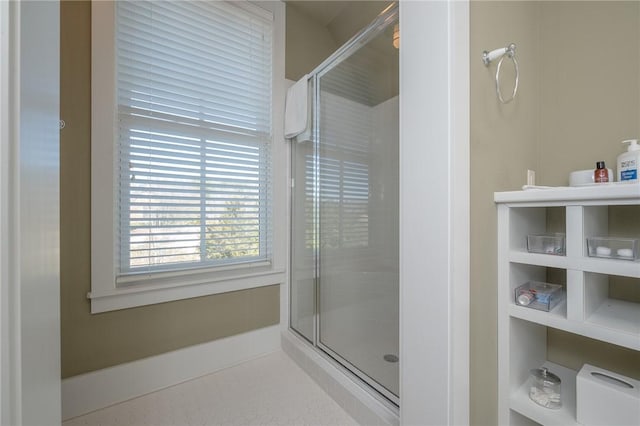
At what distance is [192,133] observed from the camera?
156 centimetres

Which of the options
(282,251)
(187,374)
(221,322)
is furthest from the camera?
(282,251)

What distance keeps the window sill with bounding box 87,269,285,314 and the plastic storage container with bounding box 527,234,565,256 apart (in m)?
1.40

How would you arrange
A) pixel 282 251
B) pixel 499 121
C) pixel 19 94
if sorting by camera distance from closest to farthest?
pixel 19 94, pixel 499 121, pixel 282 251

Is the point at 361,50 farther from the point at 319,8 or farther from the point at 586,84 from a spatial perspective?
the point at 586,84

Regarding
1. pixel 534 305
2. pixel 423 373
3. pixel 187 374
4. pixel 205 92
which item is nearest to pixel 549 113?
pixel 534 305

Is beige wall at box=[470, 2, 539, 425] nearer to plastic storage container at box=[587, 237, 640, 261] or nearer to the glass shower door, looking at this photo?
plastic storage container at box=[587, 237, 640, 261]

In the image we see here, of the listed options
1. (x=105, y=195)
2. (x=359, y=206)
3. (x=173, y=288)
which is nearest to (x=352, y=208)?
(x=359, y=206)

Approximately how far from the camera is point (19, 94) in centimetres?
35

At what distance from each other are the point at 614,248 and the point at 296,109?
1.60 metres

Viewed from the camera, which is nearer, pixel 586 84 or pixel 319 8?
pixel 586 84

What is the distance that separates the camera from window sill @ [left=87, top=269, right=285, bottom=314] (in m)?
1.34

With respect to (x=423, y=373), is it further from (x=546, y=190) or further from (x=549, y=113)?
(x=549, y=113)

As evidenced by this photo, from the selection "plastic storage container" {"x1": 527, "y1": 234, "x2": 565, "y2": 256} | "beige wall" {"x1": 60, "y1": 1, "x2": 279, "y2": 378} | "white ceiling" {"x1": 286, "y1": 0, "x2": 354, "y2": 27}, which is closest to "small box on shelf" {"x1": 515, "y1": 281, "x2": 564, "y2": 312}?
"plastic storage container" {"x1": 527, "y1": 234, "x2": 565, "y2": 256}

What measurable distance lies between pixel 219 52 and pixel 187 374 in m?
1.85
